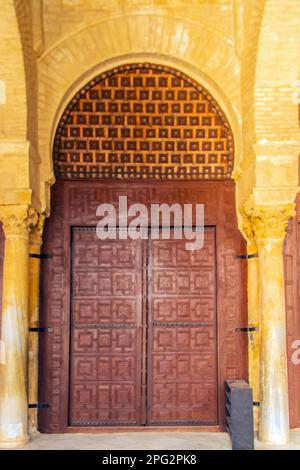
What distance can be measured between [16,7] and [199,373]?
4575 mm

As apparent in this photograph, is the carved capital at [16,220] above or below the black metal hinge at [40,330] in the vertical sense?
above

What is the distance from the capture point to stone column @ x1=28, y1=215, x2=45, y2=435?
7.35 m

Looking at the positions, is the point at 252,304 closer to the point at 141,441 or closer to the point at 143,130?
the point at 141,441

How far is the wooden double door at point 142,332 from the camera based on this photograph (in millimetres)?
7605

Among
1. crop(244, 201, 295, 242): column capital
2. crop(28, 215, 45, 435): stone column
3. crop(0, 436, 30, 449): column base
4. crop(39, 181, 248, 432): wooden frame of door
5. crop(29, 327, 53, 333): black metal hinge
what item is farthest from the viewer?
crop(39, 181, 248, 432): wooden frame of door

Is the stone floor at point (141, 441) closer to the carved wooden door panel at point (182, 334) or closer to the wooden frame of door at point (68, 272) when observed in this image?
the wooden frame of door at point (68, 272)

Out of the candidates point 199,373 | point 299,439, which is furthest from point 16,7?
point 299,439

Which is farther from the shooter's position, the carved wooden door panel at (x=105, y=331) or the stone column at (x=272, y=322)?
the carved wooden door panel at (x=105, y=331)

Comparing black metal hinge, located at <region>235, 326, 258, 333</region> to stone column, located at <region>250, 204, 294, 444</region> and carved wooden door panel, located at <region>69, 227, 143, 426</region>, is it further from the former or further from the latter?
carved wooden door panel, located at <region>69, 227, 143, 426</region>

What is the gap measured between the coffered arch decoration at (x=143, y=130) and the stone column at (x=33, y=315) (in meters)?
0.83

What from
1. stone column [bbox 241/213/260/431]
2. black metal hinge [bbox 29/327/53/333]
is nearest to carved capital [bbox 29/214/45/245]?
black metal hinge [bbox 29/327/53/333]

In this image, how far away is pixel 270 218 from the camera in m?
7.05

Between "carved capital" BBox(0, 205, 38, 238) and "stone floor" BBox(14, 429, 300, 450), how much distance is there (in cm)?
227

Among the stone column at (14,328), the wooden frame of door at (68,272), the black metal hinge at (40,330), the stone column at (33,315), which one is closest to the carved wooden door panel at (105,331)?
the wooden frame of door at (68,272)
